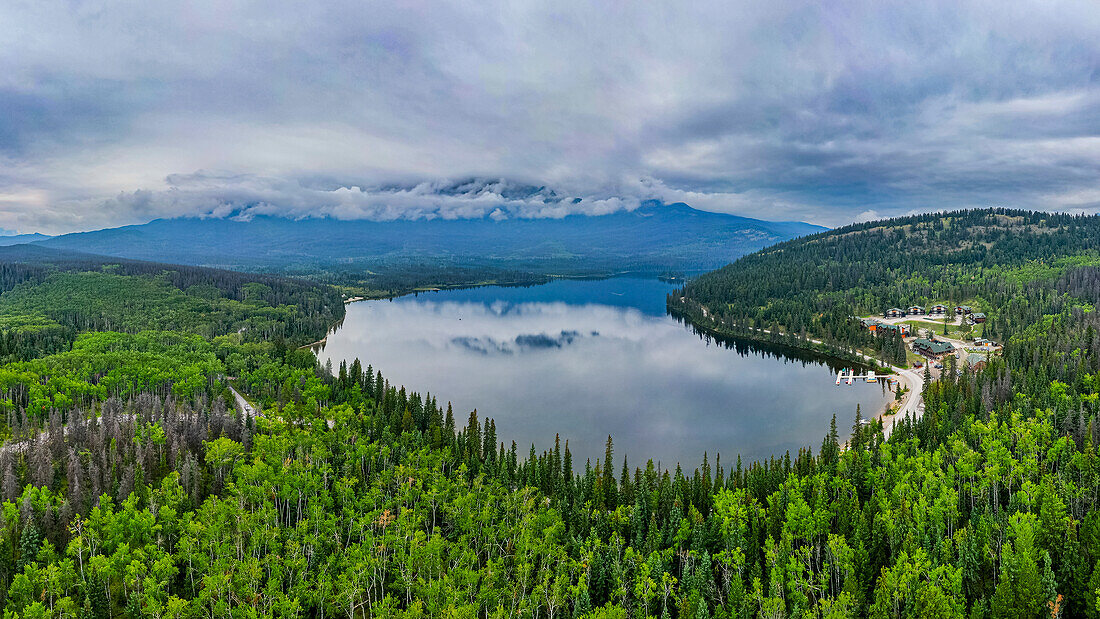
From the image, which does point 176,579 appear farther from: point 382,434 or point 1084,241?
point 1084,241

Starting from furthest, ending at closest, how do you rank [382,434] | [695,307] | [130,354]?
1. [695,307]
2. [130,354]
3. [382,434]

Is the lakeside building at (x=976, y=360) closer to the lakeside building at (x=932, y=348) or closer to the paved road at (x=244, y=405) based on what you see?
the lakeside building at (x=932, y=348)

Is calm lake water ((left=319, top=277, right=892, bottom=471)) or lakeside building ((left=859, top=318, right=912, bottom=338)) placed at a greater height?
lakeside building ((left=859, top=318, right=912, bottom=338))

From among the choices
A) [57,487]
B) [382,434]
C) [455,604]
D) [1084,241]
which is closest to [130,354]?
[57,487]

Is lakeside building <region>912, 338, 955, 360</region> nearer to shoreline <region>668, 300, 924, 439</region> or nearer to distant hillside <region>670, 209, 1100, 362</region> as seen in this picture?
distant hillside <region>670, 209, 1100, 362</region>

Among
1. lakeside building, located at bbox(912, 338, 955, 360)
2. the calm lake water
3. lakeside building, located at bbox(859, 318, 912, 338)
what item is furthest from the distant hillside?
the calm lake water

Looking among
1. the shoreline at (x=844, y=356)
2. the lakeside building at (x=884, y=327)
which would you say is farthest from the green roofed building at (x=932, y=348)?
the shoreline at (x=844, y=356)

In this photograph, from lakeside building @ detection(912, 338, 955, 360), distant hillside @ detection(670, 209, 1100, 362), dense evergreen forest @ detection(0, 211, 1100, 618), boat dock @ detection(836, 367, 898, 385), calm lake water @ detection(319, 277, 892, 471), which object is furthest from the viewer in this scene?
distant hillside @ detection(670, 209, 1100, 362)
